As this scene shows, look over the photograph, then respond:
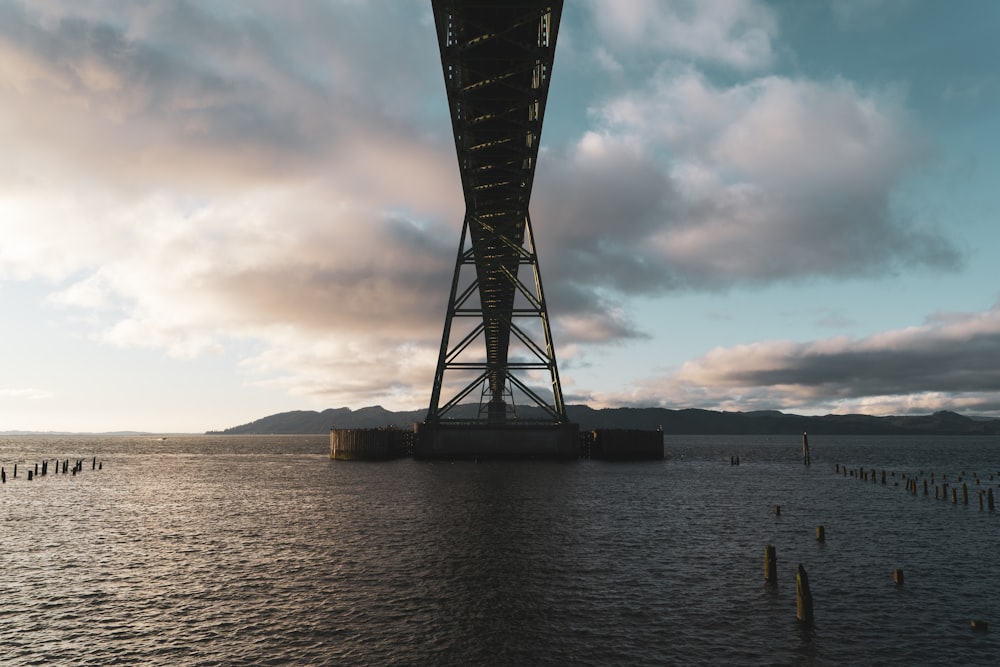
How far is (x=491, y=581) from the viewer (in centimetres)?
1839

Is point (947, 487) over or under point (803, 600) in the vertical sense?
under

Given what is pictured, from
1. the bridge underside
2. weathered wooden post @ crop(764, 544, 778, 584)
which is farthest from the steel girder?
weathered wooden post @ crop(764, 544, 778, 584)

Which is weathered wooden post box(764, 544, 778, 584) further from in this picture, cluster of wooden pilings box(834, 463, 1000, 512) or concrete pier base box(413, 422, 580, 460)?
concrete pier base box(413, 422, 580, 460)

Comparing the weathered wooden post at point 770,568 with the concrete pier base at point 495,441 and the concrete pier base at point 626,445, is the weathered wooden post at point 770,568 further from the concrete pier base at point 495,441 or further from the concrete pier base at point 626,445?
the concrete pier base at point 626,445

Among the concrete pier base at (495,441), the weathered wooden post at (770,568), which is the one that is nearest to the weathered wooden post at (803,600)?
the weathered wooden post at (770,568)

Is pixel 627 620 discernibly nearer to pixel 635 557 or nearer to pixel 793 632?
pixel 793 632

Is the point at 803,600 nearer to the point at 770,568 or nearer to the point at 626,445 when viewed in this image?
the point at 770,568

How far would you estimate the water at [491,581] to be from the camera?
13.4m

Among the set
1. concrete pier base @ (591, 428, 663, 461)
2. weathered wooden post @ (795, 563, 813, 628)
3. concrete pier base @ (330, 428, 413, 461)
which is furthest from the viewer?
concrete pier base @ (591, 428, 663, 461)

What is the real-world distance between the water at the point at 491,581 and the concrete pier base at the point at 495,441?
19036mm

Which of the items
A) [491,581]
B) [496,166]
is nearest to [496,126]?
[496,166]

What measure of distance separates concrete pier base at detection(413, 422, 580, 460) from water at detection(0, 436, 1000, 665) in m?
19.0

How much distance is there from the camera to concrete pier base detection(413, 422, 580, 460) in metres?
57.2

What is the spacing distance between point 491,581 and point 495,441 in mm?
38850
